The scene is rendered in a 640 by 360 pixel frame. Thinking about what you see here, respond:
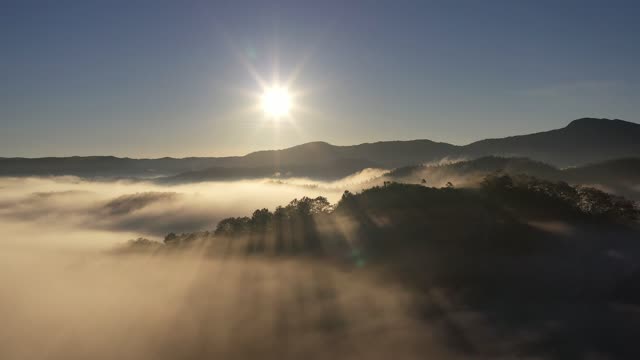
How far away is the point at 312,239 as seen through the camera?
157m

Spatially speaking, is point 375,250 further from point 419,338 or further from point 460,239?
point 419,338

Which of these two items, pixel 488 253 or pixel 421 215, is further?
pixel 421 215

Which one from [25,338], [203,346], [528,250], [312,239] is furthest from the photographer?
[25,338]

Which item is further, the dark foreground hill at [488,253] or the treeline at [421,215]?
the treeline at [421,215]

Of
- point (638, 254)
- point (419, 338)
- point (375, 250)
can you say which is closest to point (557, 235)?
point (638, 254)

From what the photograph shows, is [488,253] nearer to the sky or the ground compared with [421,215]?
nearer to the ground

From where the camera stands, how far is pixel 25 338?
566ft

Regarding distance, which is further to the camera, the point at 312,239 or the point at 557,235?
the point at 312,239

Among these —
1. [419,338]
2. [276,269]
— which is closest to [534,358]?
[419,338]

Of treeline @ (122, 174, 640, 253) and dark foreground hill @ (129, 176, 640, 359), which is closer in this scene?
dark foreground hill @ (129, 176, 640, 359)

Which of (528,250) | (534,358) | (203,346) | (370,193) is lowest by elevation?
(203,346)

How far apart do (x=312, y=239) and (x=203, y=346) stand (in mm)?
54930

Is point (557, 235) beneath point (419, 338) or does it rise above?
above

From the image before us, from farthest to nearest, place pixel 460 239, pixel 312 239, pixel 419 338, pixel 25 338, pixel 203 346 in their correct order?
pixel 25 338 < pixel 312 239 < pixel 460 239 < pixel 203 346 < pixel 419 338
